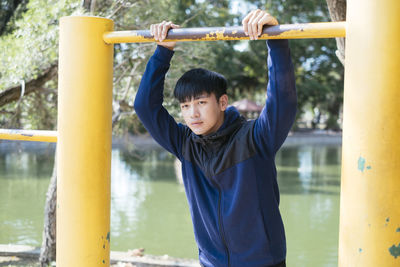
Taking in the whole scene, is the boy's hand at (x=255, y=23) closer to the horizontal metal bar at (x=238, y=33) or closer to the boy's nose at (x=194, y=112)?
the horizontal metal bar at (x=238, y=33)

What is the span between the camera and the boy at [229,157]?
1190 millimetres

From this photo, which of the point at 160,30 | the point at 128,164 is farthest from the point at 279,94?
the point at 128,164

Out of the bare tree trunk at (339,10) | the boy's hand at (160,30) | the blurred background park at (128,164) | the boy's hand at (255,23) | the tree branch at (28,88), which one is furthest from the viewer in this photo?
the tree branch at (28,88)

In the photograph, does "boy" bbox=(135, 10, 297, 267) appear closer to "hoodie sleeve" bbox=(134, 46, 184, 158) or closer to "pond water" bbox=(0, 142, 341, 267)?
"hoodie sleeve" bbox=(134, 46, 184, 158)

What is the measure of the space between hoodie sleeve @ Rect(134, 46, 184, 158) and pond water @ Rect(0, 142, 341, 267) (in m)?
3.18

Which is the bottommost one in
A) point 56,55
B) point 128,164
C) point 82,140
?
point 128,164

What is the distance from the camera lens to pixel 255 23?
1.05 m

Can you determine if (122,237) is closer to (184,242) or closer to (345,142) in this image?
(184,242)

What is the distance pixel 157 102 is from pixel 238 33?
436 millimetres

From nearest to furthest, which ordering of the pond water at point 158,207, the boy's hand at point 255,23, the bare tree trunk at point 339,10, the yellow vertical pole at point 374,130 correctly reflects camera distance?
the yellow vertical pole at point 374,130 < the boy's hand at point 255,23 < the bare tree trunk at point 339,10 < the pond water at point 158,207

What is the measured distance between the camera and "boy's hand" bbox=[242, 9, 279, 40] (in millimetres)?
1053

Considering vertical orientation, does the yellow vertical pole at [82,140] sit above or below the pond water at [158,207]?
above

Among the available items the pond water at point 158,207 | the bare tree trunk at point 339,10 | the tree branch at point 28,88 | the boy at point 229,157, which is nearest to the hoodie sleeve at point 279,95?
the boy at point 229,157

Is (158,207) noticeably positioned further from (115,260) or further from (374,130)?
(374,130)
